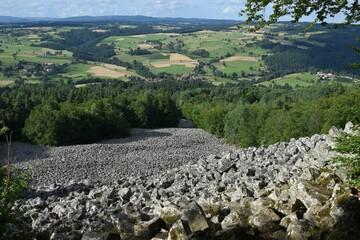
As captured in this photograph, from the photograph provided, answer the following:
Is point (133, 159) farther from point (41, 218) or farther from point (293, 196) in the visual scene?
point (293, 196)

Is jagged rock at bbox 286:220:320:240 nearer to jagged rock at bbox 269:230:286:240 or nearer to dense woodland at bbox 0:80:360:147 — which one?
jagged rock at bbox 269:230:286:240

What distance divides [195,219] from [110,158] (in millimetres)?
38524

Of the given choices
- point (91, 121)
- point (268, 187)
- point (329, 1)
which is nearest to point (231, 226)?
point (268, 187)

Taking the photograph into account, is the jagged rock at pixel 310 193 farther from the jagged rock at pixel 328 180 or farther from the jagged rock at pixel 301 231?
the jagged rock at pixel 301 231

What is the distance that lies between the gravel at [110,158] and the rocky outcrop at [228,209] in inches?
483

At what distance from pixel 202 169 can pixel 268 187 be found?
10.2 metres

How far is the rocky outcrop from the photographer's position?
533 inches

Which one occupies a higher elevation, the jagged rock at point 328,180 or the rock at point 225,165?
the jagged rock at point 328,180

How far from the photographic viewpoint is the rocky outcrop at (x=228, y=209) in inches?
533

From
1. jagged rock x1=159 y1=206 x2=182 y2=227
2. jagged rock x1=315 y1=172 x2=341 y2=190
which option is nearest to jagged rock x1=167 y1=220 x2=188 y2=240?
jagged rock x1=159 y1=206 x2=182 y2=227

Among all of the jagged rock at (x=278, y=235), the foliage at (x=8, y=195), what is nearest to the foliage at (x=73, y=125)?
the foliage at (x=8, y=195)

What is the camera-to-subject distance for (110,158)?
2021 inches

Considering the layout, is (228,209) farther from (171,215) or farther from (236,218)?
(171,215)

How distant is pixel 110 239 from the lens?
13.8 m
